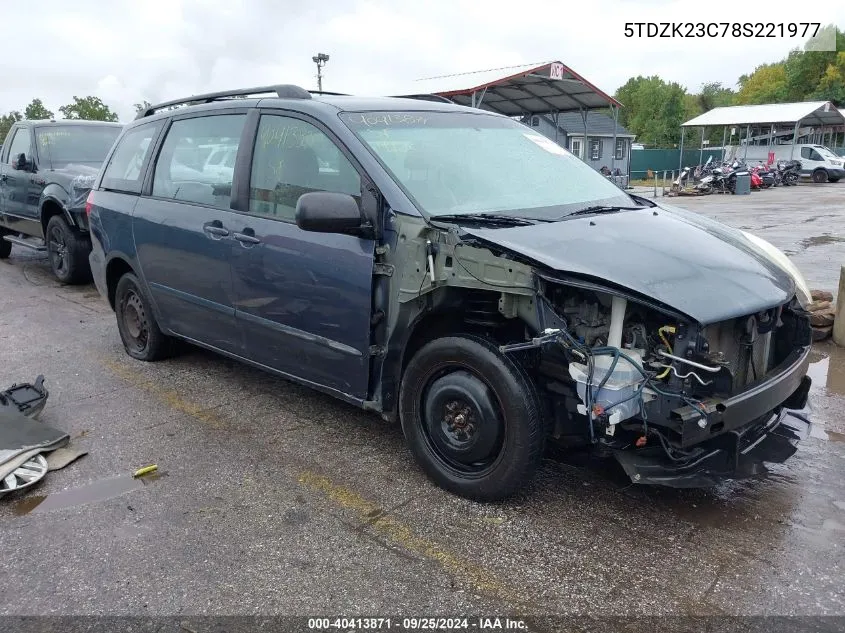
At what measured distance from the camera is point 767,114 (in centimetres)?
3594

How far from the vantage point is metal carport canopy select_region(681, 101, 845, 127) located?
114 ft

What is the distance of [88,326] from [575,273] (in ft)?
Result: 18.0

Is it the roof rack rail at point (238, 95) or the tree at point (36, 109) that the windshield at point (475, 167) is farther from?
the tree at point (36, 109)

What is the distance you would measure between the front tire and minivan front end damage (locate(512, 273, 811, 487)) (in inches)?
6.1

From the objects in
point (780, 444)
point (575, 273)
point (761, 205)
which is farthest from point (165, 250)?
point (761, 205)

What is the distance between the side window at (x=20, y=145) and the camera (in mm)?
8930

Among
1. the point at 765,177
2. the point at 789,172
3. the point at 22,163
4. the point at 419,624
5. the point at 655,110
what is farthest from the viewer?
the point at 655,110

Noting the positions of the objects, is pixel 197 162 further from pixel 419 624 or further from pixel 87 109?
pixel 87 109

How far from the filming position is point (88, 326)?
670cm

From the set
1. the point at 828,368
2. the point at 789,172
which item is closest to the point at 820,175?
the point at 789,172

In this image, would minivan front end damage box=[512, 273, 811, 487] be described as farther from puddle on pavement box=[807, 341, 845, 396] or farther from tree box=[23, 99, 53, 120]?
tree box=[23, 99, 53, 120]

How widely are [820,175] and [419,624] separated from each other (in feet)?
123

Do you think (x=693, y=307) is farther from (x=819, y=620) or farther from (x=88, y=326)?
(x=88, y=326)

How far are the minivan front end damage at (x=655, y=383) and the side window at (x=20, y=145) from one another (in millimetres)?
8371
